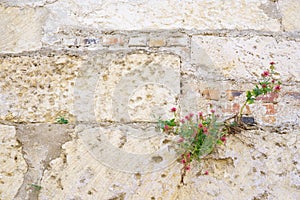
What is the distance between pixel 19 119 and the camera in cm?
170

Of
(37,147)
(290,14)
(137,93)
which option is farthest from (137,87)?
(290,14)

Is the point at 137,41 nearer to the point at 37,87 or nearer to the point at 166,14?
the point at 166,14

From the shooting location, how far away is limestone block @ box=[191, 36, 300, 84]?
175 cm

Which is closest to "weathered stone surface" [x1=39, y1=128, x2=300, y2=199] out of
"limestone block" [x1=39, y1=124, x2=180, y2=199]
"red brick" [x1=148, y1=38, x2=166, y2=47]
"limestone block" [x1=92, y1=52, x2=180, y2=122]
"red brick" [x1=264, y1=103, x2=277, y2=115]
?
"limestone block" [x1=39, y1=124, x2=180, y2=199]

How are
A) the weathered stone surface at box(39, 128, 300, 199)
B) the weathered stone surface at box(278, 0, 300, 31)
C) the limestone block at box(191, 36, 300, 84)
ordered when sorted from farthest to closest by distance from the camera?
the weathered stone surface at box(278, 0, 300, 31) < the limestone block at box(191, 36, 300, 84) < the weathered stone surface at box(39, 128, 300, 199)

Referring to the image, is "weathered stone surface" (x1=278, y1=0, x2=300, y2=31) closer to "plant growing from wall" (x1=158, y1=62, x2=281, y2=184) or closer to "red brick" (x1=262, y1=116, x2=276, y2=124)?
"plant growing from wall" (x1=158, y1=62, x2=281, y2=184)

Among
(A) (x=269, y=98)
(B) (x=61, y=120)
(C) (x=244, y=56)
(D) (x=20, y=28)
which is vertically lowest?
(B) (x=61, y=120)

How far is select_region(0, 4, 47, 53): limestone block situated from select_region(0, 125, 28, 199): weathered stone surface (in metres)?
0.42

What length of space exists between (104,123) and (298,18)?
1.05m

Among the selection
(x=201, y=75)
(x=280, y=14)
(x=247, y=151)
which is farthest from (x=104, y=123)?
(x=280, y=14)

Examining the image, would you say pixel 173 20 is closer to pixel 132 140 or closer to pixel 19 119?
A: pixel 132 140

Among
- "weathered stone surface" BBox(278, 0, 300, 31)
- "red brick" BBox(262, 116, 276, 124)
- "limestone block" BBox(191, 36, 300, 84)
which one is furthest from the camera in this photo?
"weathered stone surface" BBox(278, 0, 300, 31)

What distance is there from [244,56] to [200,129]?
1.59 ft

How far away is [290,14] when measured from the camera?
193 cm
